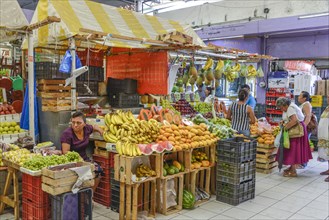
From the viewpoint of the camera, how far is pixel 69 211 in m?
3.62

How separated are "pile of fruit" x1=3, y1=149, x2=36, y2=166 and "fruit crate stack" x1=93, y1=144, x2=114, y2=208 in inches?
40.2

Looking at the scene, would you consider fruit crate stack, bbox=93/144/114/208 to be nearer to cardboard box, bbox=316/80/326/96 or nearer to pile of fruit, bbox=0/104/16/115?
pile of fruit, bbox=0/104/16/115

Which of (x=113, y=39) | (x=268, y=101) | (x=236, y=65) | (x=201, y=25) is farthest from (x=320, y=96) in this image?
(x=113, y=39)

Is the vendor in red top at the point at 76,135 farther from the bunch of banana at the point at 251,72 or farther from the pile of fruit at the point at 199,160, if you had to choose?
the bunch of banana at the point at 251,72

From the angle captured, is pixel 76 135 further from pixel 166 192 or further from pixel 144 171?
pixel 166 192

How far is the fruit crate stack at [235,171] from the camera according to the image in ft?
16.6

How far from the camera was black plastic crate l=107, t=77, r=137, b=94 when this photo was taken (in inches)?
277

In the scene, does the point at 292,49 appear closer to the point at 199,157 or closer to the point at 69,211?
the point at 199,157

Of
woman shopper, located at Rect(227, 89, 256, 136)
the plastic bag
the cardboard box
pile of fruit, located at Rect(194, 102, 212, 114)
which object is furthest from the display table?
the cardboard box

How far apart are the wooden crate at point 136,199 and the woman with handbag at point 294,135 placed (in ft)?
11.2

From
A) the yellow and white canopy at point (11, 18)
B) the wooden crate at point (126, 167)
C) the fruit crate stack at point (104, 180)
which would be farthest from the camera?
the yellow and white canopy at point (11, 18)

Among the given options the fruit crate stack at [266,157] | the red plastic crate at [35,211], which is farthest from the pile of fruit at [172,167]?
the fruit crate stack at [266,157]

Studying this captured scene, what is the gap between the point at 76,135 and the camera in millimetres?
4648

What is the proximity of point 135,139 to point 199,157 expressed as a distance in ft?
4.22
